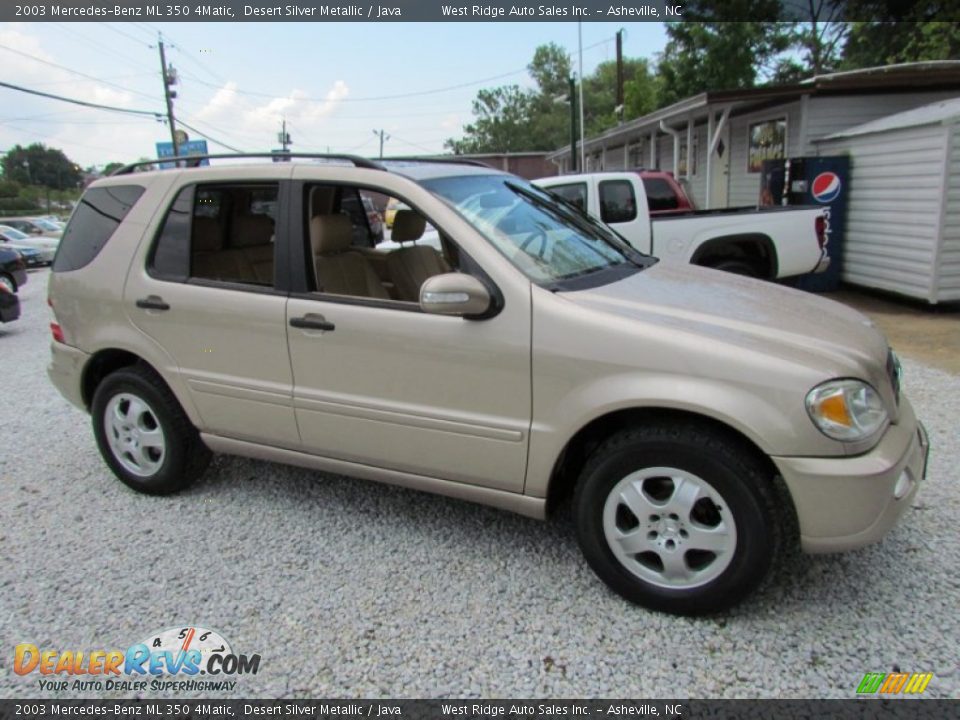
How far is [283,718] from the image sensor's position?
7.45 feet

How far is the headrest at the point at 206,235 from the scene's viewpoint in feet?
11.9

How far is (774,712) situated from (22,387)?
6980 mm

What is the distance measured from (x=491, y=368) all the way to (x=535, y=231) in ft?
2.73

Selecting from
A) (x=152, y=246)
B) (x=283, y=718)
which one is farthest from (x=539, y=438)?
(x=152, y=246)

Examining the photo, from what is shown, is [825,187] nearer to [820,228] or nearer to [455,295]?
[820,228]

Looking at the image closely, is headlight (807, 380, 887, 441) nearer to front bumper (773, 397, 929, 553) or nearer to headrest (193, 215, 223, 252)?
front bumper (773, 397, 929, 553)

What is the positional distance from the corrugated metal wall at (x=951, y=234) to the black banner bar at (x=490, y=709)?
24.3 feet

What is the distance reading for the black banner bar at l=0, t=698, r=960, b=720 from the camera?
2.18m

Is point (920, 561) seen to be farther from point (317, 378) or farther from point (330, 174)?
point (330, 174)

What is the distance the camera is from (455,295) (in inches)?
104

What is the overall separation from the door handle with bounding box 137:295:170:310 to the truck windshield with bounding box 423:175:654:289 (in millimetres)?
1566

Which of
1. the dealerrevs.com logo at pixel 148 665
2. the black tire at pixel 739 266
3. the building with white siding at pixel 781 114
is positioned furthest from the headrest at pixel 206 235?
the building with white siding at pixel 781 114

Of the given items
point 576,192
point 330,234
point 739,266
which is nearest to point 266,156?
point 330,234

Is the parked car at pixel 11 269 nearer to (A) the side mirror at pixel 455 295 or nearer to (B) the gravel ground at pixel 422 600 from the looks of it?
(B) the gravel ground at pixel 422 600
